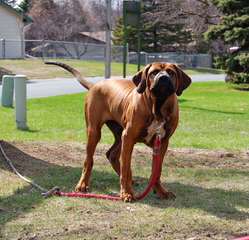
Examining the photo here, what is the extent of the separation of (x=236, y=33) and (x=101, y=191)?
19.8 metres

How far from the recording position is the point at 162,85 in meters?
4.95

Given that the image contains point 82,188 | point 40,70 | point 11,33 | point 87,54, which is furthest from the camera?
point 87,54

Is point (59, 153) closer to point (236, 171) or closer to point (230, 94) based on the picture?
point (236, 171)

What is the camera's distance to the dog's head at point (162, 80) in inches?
195

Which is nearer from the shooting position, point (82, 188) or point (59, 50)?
point (82, 188)

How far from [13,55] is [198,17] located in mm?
14642

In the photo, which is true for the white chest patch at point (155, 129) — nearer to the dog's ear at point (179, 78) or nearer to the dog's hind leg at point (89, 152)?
the dog's ear at point (179, 78)

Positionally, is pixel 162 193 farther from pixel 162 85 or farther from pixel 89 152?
pixel 162 85

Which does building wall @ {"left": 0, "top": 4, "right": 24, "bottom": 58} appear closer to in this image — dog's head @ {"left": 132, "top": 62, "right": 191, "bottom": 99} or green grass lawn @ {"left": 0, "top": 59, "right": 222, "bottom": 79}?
green grass lawn @ {"left": 0, "top": 59, "right": 222, "bottom": 79}

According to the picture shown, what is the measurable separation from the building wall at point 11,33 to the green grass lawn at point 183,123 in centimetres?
2269

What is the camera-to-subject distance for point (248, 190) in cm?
630

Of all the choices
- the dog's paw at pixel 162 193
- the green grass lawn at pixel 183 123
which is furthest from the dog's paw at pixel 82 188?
the green grass lawn at pixel 183 123

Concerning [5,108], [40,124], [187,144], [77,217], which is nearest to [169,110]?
[77,217]


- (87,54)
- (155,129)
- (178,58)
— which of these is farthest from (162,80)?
(178,58)
